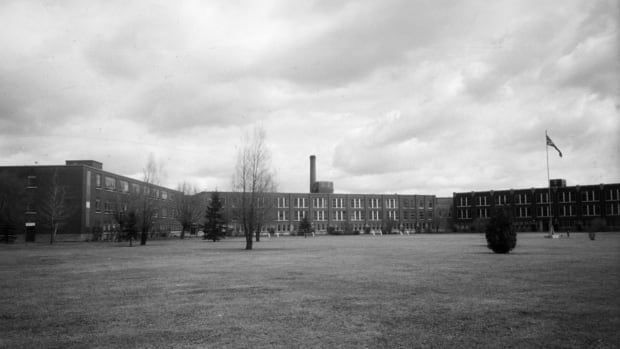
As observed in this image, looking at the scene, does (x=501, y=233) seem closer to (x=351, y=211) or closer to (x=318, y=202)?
(x=318, y=202)

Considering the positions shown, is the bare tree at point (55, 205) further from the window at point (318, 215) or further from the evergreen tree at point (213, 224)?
the window at point (318, 215)

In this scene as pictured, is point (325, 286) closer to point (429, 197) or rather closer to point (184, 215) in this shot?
point (184, 215)

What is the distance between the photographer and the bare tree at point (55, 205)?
63.8m

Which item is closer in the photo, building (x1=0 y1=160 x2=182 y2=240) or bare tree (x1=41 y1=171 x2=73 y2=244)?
bare tree (x1=41 y1=171 x2=73 y2=244)

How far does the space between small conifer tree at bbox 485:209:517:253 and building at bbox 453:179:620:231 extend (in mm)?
81971

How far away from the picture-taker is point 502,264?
72.6ft

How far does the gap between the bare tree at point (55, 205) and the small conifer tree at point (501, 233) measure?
53.5 meters

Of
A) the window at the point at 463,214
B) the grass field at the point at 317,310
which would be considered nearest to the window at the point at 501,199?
the window at the point at 463,214

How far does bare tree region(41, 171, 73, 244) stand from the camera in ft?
209

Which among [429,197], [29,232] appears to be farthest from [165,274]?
[429,197]

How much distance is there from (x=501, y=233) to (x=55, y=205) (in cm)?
5565

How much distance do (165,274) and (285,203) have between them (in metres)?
108

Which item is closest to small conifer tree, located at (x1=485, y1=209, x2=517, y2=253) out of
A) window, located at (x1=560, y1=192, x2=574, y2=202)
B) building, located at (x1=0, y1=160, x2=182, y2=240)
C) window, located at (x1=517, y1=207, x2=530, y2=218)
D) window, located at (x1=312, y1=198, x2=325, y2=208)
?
building, located at (x1=0, y1=160, x2=182, y2=240)

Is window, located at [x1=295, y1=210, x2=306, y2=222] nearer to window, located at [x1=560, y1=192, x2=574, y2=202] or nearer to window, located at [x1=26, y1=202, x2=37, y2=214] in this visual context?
window, located at [x1=560, y1=192, x2=574, y2=202]
